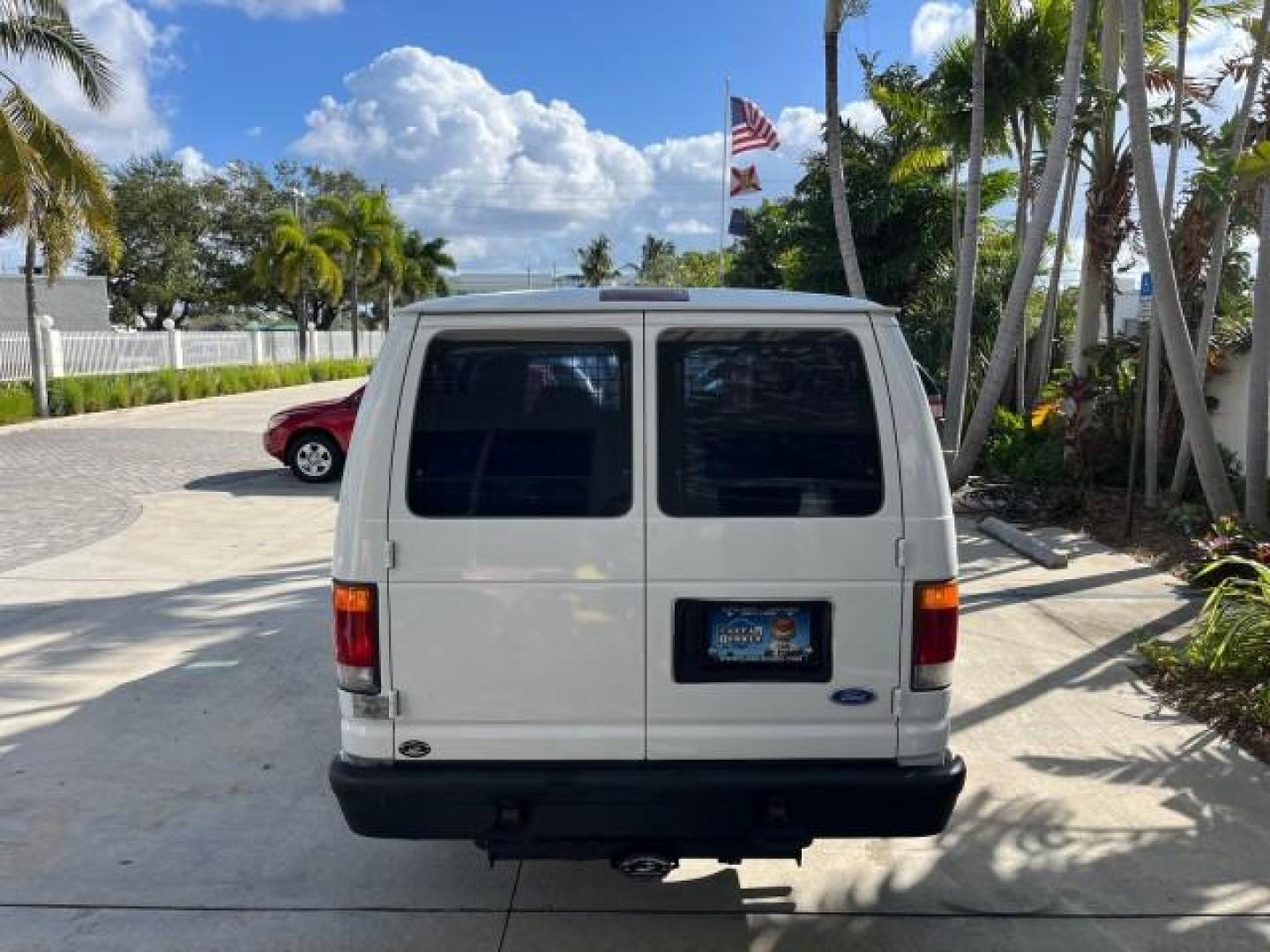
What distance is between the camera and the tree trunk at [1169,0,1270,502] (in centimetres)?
822

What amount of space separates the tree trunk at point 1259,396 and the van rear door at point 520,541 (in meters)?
6.64

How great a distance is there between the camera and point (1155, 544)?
29.1 feet

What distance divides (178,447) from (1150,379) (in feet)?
46.8

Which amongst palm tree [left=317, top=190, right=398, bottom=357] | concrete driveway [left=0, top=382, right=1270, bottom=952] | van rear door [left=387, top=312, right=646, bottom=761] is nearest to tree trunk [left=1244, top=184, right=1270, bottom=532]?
concrete driveway [left=0, top=382, right=1270, bottom=952]

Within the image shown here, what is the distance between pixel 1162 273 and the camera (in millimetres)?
8047

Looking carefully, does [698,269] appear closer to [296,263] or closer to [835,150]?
[296,263]

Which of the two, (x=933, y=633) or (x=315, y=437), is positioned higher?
(x=933, y=633)

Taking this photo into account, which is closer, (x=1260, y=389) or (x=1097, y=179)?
(x=1260, y=389)

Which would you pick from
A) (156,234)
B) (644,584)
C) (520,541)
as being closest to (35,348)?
(520,541)

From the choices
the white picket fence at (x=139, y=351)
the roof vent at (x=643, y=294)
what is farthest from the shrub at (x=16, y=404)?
the roof vent at (x=643, y=294)

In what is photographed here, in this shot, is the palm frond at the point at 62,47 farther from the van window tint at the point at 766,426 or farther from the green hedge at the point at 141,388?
the van window tint at the point at 766,426

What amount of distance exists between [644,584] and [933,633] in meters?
0.88

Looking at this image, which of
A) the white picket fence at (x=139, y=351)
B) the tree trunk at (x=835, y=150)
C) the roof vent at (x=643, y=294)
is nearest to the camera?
the roof vent at (x=643, y=294)

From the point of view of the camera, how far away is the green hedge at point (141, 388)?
20.3 metres
